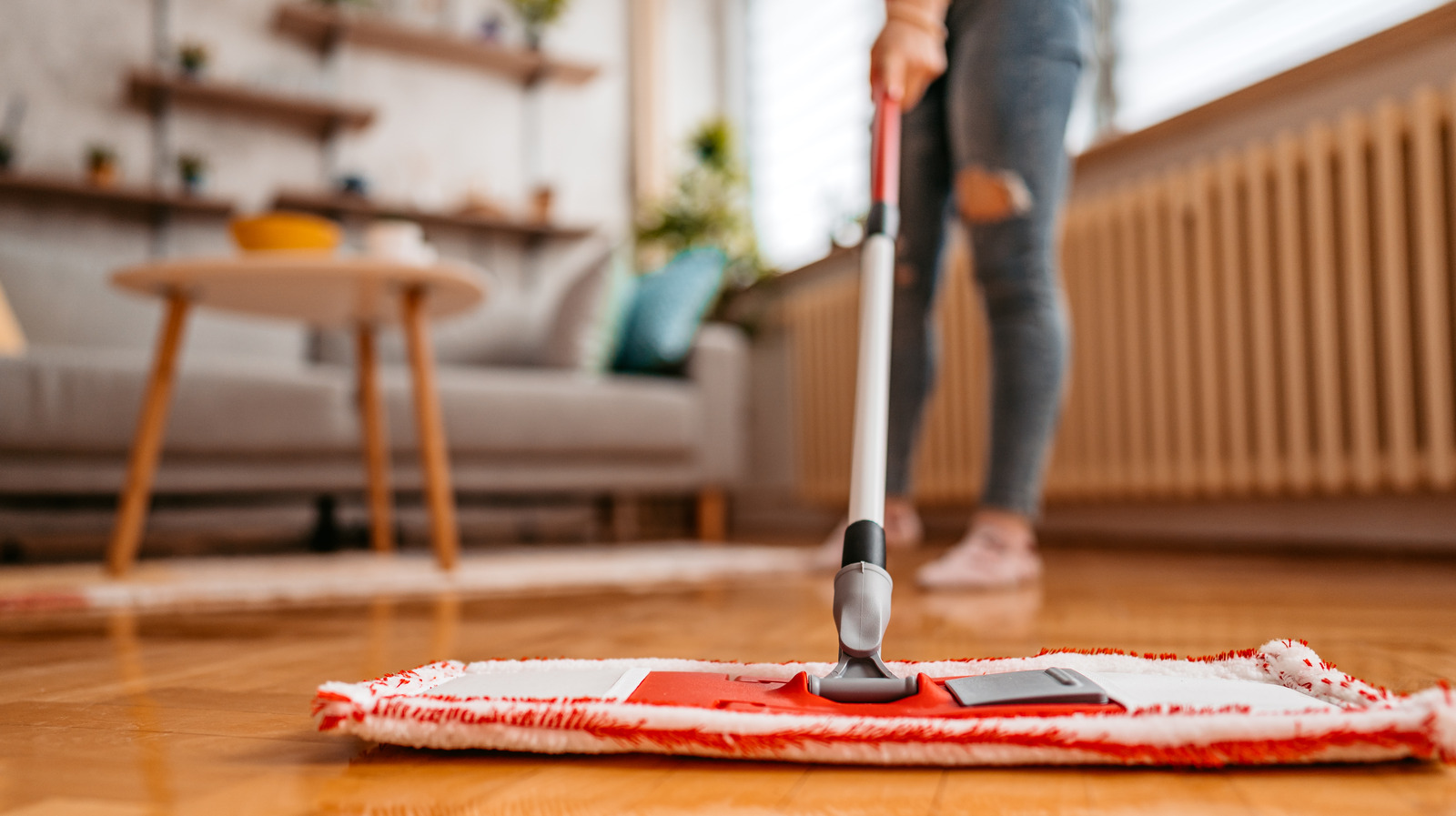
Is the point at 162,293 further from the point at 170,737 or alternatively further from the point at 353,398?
the point at 170,737

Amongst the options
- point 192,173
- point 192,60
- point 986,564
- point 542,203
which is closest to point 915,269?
point 986,564

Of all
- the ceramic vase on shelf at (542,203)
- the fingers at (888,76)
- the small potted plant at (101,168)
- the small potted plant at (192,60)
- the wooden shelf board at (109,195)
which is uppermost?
the small potted plant at (192,60)

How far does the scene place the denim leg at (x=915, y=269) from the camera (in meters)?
1.43

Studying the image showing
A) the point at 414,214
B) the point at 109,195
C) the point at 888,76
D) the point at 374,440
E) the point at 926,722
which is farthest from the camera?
the point at 414,214

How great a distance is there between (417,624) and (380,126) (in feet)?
9.91

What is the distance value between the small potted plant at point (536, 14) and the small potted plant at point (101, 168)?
1.44 m

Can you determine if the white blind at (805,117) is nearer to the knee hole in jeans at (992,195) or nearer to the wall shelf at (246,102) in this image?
the wall shelf at (246,102)

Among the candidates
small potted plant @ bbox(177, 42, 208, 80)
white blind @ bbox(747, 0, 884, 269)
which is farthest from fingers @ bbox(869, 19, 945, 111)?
small potted plant @ bbox(177, 42, 208, 80)

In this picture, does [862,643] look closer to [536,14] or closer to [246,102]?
[246,102]

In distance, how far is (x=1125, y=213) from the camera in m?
2.12

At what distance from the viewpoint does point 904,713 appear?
420 millimetres

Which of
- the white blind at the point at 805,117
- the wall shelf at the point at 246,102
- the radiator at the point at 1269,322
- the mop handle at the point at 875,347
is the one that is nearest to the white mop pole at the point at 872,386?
the mop handle at the point at 875,347

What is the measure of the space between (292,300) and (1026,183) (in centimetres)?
123

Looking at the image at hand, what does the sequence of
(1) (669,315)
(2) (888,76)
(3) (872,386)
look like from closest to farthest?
1. (3) (872,386)
2. (2) (888,76)
3. (1) (669,315)
